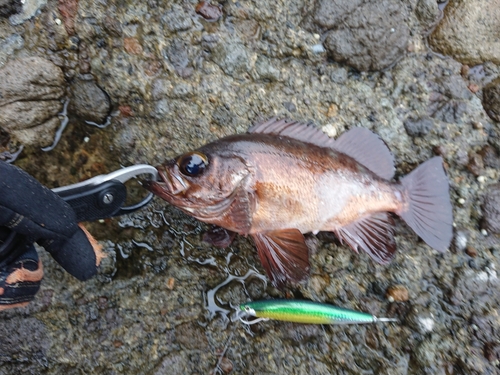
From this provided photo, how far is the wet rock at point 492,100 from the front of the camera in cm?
276

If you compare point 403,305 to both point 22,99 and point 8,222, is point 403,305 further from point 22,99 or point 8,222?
point 22,99

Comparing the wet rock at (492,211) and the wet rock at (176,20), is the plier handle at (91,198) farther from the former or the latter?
the wet rock at (492,211)

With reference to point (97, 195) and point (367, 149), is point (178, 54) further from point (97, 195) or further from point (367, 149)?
point (367, 149)

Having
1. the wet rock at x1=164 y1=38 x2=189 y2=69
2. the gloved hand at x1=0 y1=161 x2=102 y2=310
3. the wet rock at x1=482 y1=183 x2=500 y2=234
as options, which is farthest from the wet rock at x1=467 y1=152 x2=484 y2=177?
the gloved hand at x1=0 y1=161 x2=102 y2=310

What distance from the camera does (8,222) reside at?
184cm

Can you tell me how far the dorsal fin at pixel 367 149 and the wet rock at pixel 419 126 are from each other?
14.7 inches

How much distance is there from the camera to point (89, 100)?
2.68 meters

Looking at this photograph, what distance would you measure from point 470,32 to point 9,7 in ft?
11.0

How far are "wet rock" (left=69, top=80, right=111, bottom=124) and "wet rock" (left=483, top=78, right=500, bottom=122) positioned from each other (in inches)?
111

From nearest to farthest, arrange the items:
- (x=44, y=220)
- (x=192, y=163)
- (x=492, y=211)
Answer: (x=44, y=220) < (x=192, y=163) < (x=492, y=211)

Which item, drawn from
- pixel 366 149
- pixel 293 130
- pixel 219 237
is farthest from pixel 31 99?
pixel 366 149

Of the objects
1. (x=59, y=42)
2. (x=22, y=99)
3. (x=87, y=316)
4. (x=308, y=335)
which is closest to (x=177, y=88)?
(x=59, y=42)

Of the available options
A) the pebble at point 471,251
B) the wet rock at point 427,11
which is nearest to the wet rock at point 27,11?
the wet rock at point 427,11

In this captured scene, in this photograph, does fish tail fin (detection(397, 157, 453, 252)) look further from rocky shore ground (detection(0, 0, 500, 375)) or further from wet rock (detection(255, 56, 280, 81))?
wet rock (detection(255, 56, 280, 81))
